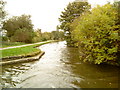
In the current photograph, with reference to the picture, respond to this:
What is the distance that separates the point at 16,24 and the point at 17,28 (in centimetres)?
91

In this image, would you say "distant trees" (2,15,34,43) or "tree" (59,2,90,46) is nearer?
"tree" (59,2,90,46)

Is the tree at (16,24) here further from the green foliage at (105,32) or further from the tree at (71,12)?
the green foliage at (105,32)

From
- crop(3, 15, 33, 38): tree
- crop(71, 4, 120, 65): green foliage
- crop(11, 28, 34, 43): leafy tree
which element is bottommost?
crop(71, 4, 120, 65): green foliage

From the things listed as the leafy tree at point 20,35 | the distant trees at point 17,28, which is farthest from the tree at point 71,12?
the distant trees at point 17,28

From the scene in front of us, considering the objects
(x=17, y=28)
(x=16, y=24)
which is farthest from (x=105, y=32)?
(x=16, y=24)

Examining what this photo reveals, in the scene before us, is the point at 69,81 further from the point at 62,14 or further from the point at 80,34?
the point at 62,14

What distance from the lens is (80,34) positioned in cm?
598

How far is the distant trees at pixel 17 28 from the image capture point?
66.1 feet

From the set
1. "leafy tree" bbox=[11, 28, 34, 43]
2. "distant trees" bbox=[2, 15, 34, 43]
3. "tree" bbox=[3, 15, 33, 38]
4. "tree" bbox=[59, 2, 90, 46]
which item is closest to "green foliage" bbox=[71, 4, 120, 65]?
"tree" bbox=[59, 2, 90, 46]

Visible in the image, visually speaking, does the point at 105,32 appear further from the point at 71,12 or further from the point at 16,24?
the point at 16,24

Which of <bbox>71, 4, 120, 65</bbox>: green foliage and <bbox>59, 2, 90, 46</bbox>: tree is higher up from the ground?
<bbox>59, 2, 90, 46</bbox>: tree

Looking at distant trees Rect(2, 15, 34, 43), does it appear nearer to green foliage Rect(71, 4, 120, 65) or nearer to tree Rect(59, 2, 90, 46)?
tree Rect(59, 2, 90, 46)

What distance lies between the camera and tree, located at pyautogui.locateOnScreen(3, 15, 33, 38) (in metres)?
20.4

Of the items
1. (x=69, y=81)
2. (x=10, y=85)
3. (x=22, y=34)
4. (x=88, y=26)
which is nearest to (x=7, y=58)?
(x=10, y=85)
